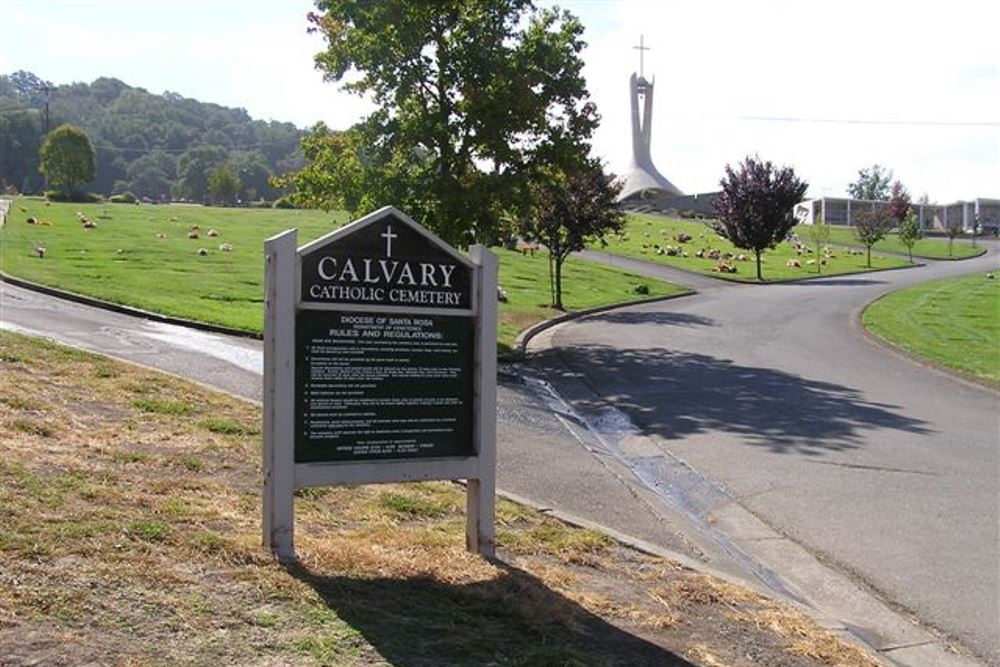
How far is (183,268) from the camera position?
27.5 meters

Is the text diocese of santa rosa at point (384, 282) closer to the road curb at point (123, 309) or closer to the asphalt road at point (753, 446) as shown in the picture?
the asphalt road at point (753, 446)

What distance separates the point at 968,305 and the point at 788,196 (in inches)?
507

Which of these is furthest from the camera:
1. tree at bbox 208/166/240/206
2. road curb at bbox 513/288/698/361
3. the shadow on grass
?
tree at bbox 208/166/240/206

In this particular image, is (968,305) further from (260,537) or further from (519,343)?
(260,537)

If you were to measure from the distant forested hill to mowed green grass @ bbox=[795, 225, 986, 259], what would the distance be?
5917 centimetres

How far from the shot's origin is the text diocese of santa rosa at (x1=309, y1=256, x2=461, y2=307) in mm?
5902

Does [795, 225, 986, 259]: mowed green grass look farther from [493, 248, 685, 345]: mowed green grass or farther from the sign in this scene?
the sign

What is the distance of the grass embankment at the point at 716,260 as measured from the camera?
47656 millimetres

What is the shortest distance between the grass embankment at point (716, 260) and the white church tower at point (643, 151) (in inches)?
1671

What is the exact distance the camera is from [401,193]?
1912cm

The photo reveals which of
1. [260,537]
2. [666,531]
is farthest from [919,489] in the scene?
[260,537]

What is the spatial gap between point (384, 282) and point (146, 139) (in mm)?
154349

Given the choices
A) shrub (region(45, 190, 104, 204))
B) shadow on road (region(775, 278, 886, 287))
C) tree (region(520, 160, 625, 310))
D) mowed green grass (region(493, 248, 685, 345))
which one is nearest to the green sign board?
mowed green grass (region(493, 248, 685, 345))

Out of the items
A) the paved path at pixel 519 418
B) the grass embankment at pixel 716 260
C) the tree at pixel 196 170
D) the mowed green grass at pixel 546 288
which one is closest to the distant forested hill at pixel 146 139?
the tree at pixel 196 170
